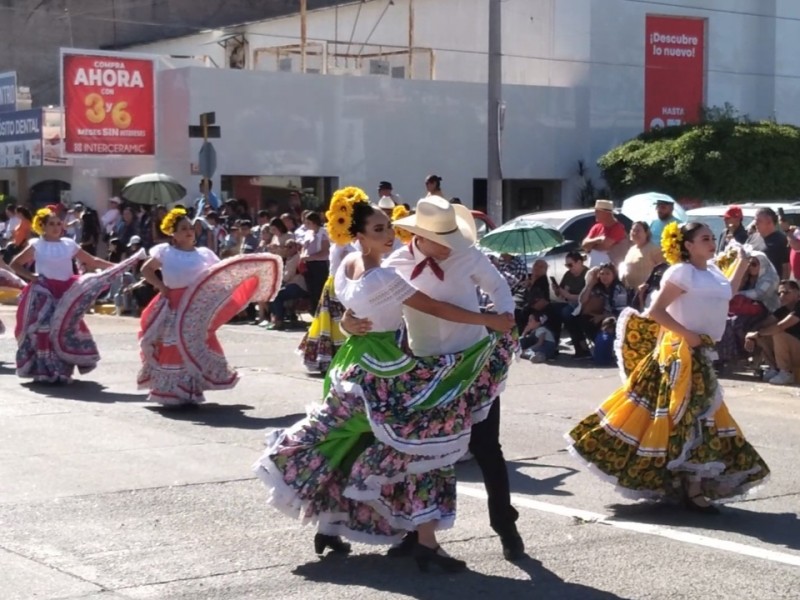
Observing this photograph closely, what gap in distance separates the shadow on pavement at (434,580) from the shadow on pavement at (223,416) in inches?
175

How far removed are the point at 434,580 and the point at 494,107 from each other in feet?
61.1

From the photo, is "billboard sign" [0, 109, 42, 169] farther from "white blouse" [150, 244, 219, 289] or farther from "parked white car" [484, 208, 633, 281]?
"white blouse" [150, 244, 219, 289]

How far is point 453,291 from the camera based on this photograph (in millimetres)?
6656

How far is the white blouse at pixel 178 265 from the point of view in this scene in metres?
11.8

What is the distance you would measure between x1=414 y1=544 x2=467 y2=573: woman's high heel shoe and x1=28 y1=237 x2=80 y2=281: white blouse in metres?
7.80

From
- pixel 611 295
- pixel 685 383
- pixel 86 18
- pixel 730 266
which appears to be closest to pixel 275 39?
pixel 86 18

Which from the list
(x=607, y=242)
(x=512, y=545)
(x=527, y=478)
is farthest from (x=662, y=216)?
(x=512, y=545)

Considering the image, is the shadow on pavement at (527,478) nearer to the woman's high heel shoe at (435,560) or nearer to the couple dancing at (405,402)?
the couple dancing at (405,402)

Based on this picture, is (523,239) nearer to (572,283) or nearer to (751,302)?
(572,283)

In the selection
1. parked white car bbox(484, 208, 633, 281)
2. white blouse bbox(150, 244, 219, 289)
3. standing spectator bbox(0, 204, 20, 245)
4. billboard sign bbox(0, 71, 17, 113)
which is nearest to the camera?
white blouse bbox(150, 244, 219, 289)

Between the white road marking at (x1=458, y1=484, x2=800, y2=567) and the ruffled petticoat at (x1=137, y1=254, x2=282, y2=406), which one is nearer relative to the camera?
the white road marking at (x1=458, y1=484, x2=800, y2=567)

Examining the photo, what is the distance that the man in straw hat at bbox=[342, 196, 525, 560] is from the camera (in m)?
6.62

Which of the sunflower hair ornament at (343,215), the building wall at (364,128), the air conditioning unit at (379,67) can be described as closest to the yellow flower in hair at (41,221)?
the sunflower hair ornament at (343,215)

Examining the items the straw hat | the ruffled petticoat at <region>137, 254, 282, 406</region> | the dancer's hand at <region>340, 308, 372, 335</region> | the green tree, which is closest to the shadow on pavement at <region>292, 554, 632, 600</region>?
the dancer's hand at <region>340, 308, 372, 335</region>
